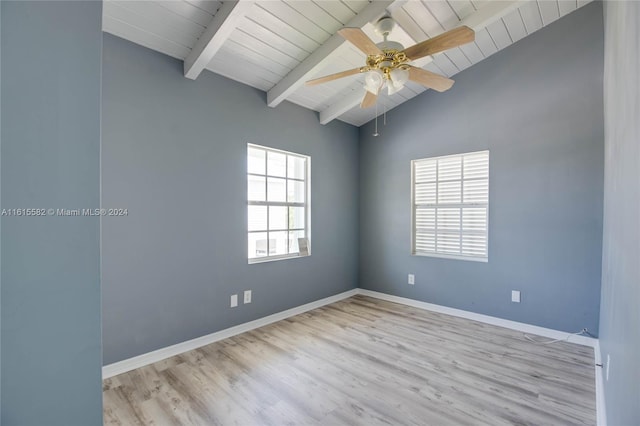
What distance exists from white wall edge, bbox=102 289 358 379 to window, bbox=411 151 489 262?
1.80 metres

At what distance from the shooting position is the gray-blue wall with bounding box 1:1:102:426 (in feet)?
2.47

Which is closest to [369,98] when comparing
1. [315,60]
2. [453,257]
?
[315,60]

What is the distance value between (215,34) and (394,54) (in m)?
1.41

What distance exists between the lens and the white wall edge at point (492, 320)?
118 inches

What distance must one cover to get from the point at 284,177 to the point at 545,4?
127 inches

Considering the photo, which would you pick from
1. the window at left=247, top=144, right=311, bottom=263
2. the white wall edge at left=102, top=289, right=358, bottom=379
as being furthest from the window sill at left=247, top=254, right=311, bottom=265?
the white wall edge at left=102, top=289, right=358, bottom=379

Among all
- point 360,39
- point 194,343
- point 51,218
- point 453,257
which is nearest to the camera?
point 51,218

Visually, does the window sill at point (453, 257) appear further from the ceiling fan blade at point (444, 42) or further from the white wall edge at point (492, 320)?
the ceiling fan blade at point (444, 42)

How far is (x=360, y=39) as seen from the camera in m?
1.96

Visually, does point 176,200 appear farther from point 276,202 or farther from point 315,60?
point 315,60

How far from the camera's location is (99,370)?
2.94 feet

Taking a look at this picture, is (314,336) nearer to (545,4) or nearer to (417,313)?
(417,313)

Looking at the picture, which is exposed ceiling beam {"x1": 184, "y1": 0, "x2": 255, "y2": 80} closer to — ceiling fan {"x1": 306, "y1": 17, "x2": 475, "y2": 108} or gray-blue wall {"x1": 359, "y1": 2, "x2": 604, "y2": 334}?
ceiling fan {"x1": 306, "y1": 17, "x2": 475, "y2": 108}

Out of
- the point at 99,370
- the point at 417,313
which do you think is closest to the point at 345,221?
the point at 417,313
